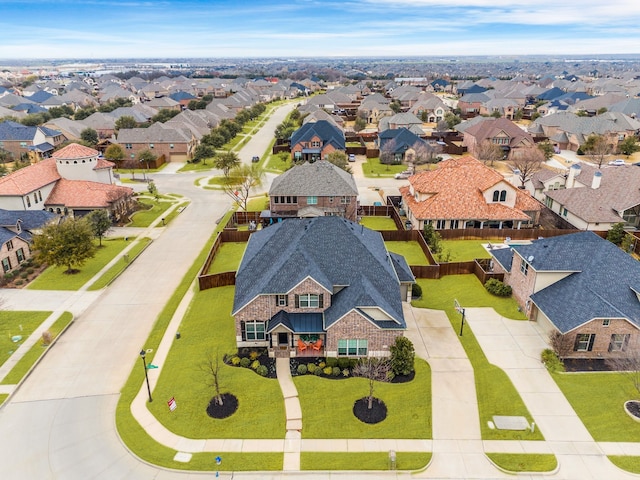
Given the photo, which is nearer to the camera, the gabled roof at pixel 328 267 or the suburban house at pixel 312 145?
the gabled roof at pixel 328 267

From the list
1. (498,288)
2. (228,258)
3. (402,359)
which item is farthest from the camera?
(228,258)

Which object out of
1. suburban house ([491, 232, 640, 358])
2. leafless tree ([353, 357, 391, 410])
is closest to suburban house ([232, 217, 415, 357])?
leafless tree ([353, 357, 391, 410])

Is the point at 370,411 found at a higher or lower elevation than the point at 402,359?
lower

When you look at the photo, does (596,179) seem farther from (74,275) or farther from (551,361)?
(74,275)

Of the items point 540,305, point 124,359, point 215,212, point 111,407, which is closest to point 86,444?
point 111,407

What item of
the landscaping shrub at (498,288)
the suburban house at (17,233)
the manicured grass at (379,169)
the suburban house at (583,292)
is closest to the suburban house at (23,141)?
the suburban house at (17,233)

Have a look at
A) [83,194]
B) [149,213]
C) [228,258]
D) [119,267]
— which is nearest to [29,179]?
[83,194]

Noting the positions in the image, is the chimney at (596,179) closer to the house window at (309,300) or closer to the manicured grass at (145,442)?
the house window at (309,300)
